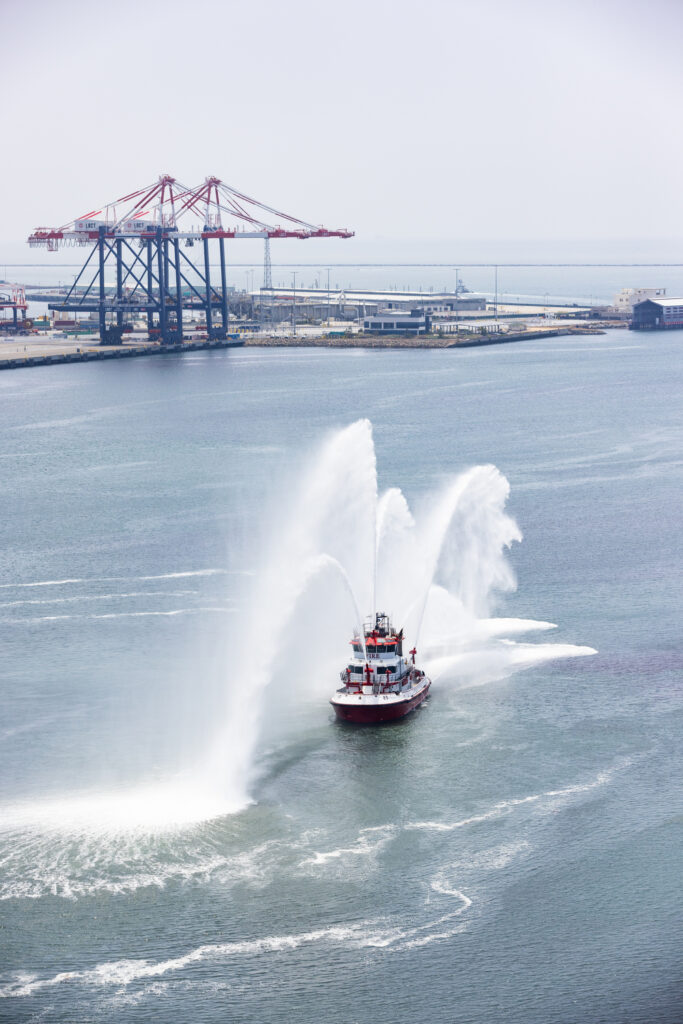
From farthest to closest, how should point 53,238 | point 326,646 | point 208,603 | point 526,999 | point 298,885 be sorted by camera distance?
point 53,238 < point 208,603 < point 326,646 < point 298,885 < point 526,999

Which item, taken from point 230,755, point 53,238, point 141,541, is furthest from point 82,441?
point 53,238

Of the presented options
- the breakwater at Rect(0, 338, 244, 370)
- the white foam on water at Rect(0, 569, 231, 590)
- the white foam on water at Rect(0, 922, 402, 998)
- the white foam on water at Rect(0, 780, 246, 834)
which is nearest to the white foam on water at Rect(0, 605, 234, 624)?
the white foam on water at Rect(0, 569, 231, 590)

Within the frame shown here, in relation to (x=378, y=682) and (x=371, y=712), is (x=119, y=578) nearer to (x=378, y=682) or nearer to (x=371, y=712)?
(x=378, y=682)

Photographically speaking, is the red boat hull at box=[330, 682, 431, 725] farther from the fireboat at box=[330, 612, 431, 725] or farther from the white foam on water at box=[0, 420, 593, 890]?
the white foam on water at box=[0, 420, 593, 890]

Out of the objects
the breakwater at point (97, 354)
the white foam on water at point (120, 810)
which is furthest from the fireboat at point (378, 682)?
the breakwater at point (97, 354)

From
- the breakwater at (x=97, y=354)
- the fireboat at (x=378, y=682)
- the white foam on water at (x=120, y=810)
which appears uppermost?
the breakwater at (x=97, y=354)

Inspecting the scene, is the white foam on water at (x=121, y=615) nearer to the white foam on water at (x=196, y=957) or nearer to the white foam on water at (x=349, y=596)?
the white foam on water at (x=349, y=596)

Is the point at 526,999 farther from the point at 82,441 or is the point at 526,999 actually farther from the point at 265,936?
the point at 82,441
